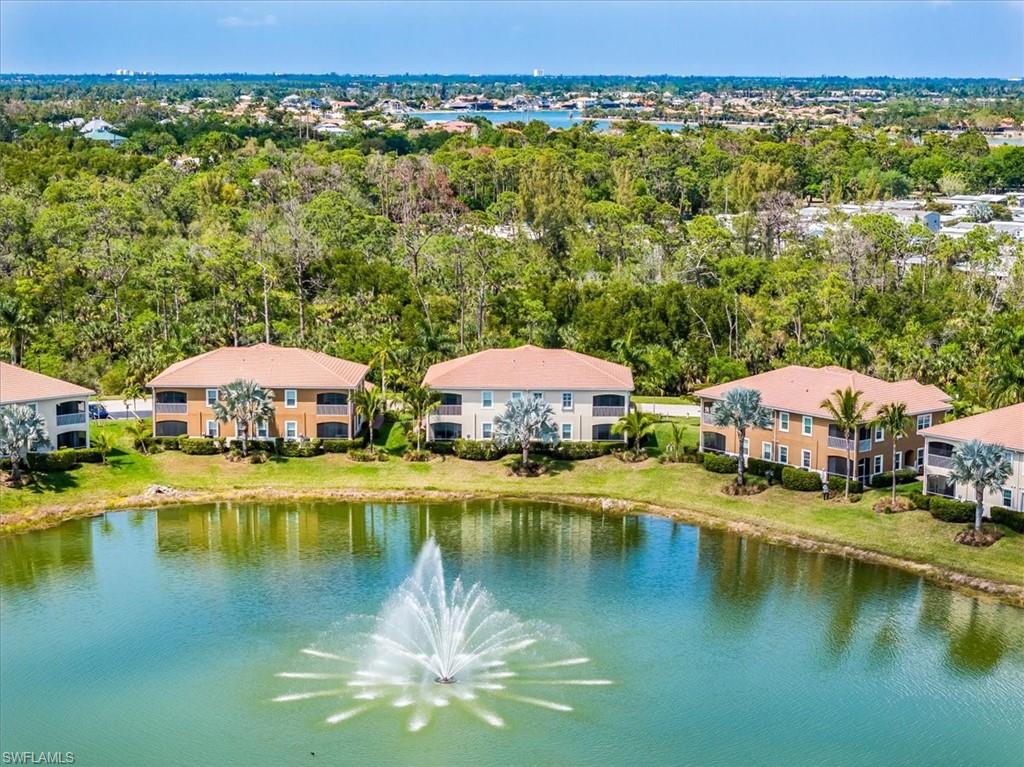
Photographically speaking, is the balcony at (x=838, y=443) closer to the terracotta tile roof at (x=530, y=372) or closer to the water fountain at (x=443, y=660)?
the terracotta tile roof at (x=530, y=372)

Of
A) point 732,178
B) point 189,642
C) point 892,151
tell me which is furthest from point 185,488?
point 892,151

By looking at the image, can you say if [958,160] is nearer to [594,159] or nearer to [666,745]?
[594,159]

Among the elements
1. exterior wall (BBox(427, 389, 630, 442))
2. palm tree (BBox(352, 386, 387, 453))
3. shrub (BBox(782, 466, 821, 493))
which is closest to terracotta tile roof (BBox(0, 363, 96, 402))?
palm tree (BBox(352, 386, 387, 453))

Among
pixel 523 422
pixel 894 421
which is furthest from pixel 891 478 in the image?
pixel 523 422

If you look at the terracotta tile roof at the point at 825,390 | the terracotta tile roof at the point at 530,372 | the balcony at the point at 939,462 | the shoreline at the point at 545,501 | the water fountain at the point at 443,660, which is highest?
the terracotta tile roof at the point at 530,372

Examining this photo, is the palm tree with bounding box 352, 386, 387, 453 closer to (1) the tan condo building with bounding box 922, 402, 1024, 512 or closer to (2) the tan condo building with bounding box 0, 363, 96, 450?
(2) the tan condo building with bounding box 0, 363, 96, 450

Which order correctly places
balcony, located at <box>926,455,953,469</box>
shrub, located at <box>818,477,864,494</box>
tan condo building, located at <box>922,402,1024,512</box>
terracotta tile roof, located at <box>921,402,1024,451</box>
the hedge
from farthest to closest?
the hedge
shrub, located at <box>818,477,864,494</box>
balcony, located at <box>926,455,953,469</box>
terracotta tile roof, located at <box>921,402,1024,451</box>
tan condo building, located at <box>922,402,1024,512</box>

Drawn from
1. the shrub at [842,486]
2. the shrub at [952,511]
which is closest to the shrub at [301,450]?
the shrub at [842,486]
